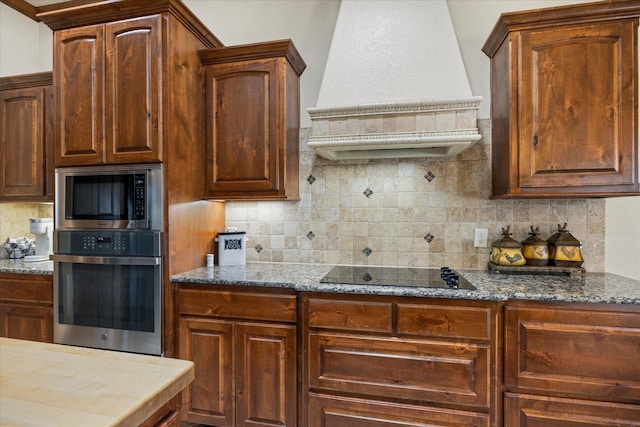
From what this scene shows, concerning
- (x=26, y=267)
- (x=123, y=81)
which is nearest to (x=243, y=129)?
(x=123, y=81)

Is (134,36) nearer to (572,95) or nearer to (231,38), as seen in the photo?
(231,38)

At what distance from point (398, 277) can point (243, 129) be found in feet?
4.46

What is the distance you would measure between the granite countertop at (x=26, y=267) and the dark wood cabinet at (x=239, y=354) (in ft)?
3.36

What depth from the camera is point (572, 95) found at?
5.77ft

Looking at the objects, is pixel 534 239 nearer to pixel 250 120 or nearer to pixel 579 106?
pixel 579 106

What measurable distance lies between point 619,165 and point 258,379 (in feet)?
7.22

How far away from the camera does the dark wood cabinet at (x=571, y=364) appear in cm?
148

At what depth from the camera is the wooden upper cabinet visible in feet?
6.43

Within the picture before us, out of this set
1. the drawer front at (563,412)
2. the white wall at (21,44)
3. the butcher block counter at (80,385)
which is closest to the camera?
the butcher block counter at (80,385)

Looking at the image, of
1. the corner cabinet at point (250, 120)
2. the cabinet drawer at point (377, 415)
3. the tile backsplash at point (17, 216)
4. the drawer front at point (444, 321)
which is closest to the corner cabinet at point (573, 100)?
the drawer front at point (444, 321)

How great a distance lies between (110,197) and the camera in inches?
79.6

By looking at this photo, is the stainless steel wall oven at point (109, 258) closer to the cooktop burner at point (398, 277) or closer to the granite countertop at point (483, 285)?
the granite countertop at point (483, 285)

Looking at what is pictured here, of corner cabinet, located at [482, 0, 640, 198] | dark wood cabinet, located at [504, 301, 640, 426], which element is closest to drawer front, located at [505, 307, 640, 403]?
dark wood cabinet, located at [504, 301, 640, 426]

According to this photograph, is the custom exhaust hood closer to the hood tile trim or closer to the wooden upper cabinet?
the hood tile trim
